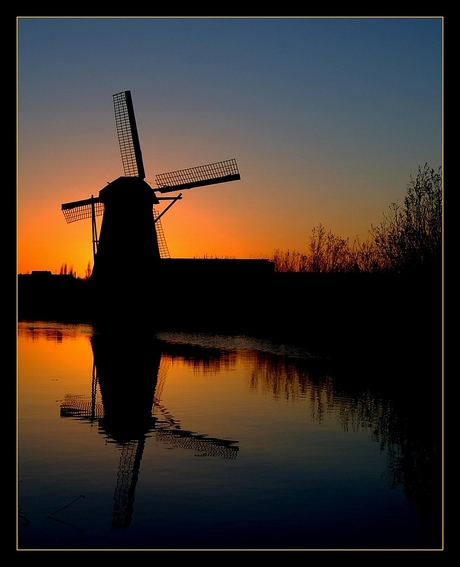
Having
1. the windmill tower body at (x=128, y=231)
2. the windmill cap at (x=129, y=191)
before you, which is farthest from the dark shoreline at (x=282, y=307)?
the windmill cap at (x=129, y=191)

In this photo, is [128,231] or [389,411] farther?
[128,231]

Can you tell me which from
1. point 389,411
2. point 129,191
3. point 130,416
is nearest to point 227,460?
point 130,416

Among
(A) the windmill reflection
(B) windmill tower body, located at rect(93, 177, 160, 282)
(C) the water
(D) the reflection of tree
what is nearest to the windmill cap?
(B) windmill tower body, located at rect(93, 177, 160, 282)

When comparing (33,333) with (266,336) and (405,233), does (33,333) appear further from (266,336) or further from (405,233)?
(405,233)

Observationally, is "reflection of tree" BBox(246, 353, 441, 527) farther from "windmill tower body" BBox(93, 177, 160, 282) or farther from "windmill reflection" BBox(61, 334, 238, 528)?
"windmill tower body" BBox(93, 177, 160, 282)

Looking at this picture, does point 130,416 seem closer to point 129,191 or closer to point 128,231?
point 128,231

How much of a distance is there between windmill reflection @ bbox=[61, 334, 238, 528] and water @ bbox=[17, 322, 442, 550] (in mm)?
34

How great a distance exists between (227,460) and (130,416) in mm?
3390

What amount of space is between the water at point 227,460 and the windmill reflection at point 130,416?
1.3 inches

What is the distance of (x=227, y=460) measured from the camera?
10.5 metres

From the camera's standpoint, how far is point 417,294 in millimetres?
23719

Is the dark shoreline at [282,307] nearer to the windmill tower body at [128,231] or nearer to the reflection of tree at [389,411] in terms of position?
the windmill tower body at [128,231]

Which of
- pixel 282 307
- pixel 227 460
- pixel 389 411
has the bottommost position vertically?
pixel 227 460

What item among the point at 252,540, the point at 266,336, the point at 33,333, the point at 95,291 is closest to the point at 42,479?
the point at 252,540
